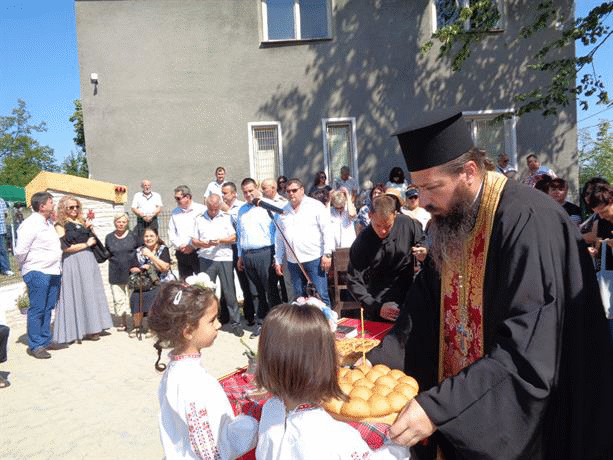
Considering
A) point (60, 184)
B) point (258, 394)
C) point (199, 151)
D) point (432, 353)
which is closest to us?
point (258, 394)

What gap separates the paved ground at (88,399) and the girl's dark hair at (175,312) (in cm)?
187

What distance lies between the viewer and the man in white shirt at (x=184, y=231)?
27.3 ft

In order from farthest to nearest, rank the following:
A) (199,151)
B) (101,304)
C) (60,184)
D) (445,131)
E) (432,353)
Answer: (199,151) < (60,184) < (101,304) < (432,353) < (445,131)

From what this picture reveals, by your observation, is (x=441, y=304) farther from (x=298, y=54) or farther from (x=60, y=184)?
(x=298, y=54)

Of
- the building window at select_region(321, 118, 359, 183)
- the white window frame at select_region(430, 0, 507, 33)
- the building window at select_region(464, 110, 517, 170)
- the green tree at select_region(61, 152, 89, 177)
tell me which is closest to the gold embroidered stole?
the building window at select_region(321, 118, 359, 183)

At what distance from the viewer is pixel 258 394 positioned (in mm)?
2572

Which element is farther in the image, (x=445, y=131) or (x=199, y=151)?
(x=199, y=151)

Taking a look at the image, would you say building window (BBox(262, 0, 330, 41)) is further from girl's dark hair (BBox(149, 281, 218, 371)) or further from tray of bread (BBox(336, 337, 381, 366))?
girl's dark hair (BBox(149, 281, 218, 371))

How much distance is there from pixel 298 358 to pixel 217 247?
6082mm

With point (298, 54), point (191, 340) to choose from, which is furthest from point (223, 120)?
point (191, 340)

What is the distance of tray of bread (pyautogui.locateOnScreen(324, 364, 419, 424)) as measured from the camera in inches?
79.4

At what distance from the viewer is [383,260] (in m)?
4.82

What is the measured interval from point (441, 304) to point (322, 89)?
1223 cm

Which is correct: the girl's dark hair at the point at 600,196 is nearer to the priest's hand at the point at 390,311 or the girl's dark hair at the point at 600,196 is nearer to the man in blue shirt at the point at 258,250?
the priest's hand at the point at 390,311
